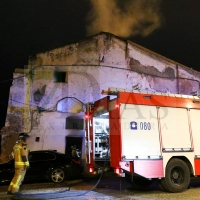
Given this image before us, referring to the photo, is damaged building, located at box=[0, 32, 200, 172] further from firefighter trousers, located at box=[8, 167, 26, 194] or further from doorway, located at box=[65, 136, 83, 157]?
firefighter trousers, located at box=[8, 167, 26, 194]

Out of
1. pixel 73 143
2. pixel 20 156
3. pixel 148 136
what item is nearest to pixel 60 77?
pixel 73 143

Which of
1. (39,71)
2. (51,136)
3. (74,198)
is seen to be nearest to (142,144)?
(74,198)

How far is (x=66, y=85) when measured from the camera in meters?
14.7

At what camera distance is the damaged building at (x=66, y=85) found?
13828mm

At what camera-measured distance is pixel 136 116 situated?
723 centimetres

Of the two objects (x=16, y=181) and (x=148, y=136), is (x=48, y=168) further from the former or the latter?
(x=148, y=136)

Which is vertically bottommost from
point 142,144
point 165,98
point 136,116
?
point 142,144

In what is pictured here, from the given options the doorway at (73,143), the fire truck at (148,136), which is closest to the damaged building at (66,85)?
the doorway at (73,143)

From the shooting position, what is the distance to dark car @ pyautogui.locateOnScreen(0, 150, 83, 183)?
962 centimetres

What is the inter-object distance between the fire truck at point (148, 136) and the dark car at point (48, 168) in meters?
2.52

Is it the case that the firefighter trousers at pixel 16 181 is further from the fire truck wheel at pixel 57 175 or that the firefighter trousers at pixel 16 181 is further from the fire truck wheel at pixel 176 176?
the fire truck wheel at pixel 176 176

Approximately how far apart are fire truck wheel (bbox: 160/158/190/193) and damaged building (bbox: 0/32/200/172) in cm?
649

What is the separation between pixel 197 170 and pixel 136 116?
2.42 m

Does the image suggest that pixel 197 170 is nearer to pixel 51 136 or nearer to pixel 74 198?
pixel 74 198
